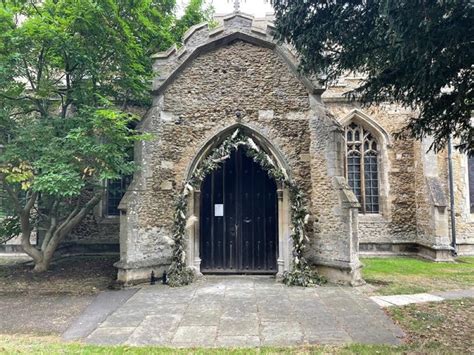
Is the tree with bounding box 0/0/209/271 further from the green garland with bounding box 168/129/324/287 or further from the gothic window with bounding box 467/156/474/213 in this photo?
the gothic window with bounding box 467/156/474/213

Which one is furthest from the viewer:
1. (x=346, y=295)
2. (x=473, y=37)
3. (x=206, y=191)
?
(x=206, y=191)

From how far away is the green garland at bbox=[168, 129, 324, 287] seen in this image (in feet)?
24.9

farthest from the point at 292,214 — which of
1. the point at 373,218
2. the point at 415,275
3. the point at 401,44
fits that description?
the point at 373,218

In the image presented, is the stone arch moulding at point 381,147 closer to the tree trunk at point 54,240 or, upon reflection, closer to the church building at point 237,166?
the church building at point 237,166

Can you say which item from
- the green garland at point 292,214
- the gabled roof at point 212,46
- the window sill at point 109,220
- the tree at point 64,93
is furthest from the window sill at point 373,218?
the window sill at point 109,220

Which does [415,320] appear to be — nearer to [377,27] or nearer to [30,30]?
[377,27]

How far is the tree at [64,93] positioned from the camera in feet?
22.8

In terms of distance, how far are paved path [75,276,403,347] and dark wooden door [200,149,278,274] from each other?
1.32 metres

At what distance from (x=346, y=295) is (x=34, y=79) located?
28.9 ft

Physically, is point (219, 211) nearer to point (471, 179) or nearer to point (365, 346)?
point (365, 346)

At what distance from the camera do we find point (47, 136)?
7.39 metres

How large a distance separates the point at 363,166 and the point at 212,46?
773 centimetres

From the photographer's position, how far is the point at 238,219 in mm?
8742

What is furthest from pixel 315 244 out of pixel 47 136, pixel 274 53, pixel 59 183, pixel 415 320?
pixel 47 136
